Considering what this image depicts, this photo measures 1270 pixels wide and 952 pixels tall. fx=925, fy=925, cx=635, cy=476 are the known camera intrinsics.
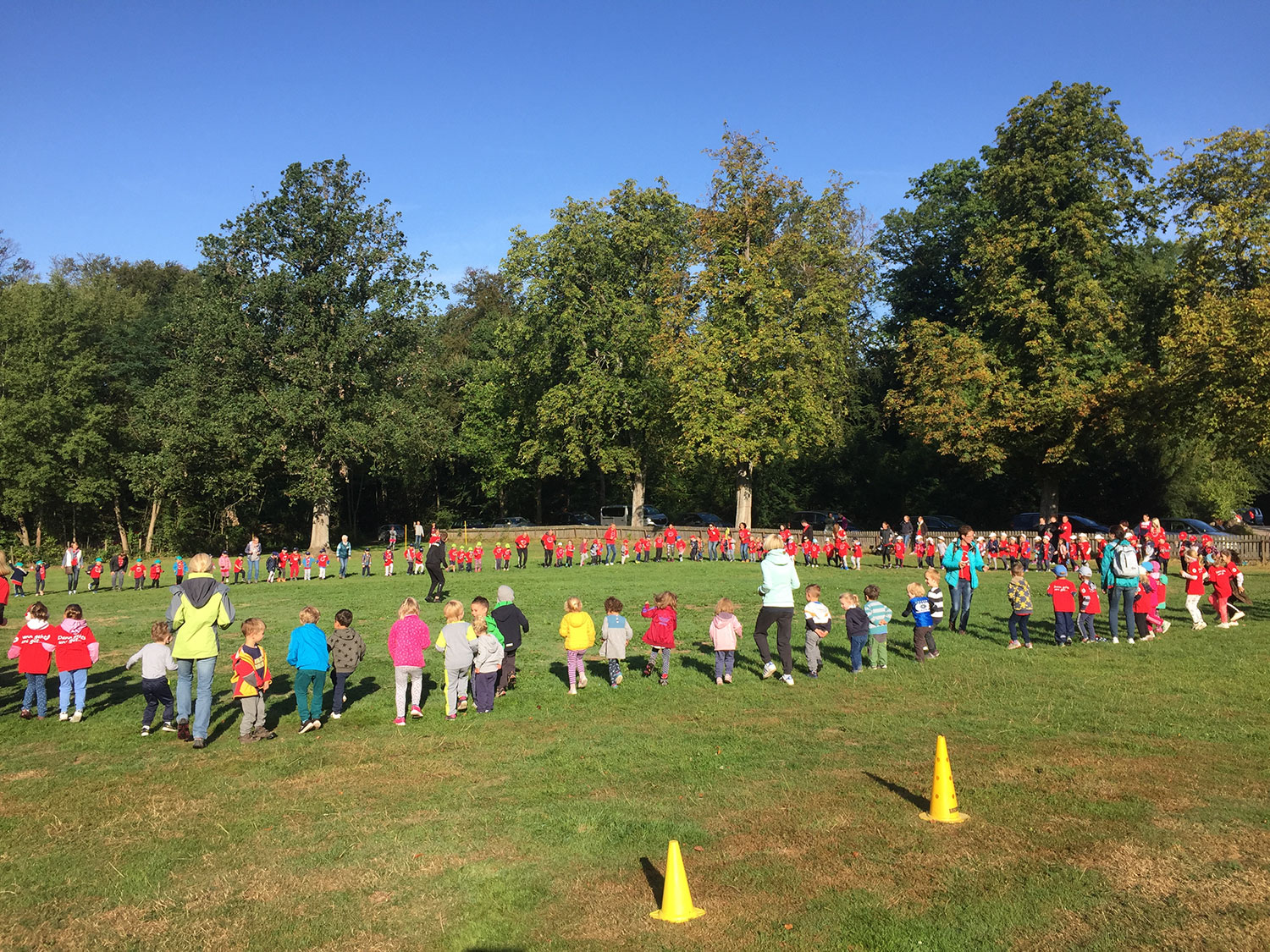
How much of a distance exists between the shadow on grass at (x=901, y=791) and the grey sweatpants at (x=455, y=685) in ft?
19.1

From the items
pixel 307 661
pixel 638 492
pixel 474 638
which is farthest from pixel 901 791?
pixel 638 492

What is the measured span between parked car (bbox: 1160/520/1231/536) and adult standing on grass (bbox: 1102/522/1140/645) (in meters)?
22.6

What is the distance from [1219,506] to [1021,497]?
422 inches

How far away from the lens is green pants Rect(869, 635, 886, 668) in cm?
1534

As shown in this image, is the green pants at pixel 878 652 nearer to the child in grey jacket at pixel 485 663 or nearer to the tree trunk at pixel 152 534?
the child in grey jacket at pixel 485 663

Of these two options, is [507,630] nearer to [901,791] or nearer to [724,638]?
[724,638]

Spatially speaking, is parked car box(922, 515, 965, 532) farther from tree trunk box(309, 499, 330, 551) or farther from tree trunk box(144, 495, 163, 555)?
tree trunk box(144, 495, 163, 555)

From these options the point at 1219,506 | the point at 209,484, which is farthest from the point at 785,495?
the point at 209,484

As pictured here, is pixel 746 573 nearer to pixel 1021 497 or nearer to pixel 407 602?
pixel 407 602

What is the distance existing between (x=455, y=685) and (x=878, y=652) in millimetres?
7008

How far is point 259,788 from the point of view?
9836mm

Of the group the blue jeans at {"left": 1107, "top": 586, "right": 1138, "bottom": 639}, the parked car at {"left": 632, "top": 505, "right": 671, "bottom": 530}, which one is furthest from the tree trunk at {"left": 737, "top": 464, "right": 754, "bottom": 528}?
the blue jeans at {"left": 1107, "top": 586, "right": 1138, "bottom": 639}

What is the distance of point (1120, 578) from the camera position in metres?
17.4

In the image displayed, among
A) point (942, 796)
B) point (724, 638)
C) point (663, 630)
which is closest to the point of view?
point (942, 796)
